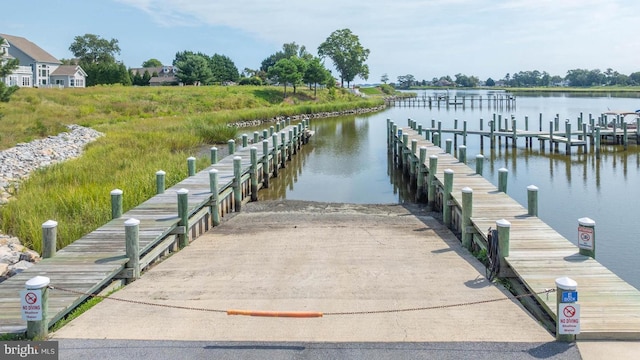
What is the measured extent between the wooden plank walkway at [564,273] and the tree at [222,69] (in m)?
89.3

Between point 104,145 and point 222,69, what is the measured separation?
83.4 meters

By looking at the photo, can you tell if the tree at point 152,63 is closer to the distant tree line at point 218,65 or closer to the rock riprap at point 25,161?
the distant tree line at point 218,65

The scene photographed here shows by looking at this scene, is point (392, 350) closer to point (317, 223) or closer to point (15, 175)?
point (317, 223)

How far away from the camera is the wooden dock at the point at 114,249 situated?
25.6 ft

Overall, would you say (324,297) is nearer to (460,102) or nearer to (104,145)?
(104,145)

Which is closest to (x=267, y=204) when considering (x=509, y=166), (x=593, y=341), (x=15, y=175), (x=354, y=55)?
(x=15, y=175)

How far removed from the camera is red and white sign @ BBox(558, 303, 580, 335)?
22.0 ft

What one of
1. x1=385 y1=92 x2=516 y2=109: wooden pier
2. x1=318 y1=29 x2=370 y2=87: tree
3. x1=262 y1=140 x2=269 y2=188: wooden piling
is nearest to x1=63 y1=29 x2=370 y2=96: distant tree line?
x1=318 y1=29 x2=370 y2=87: tree

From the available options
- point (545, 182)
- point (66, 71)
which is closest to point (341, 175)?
point (545, 182)

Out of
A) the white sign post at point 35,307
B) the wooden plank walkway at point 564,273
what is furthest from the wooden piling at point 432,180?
the white sign post at point 35,307

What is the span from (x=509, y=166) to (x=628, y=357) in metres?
23.5

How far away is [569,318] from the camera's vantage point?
6727 millimetres

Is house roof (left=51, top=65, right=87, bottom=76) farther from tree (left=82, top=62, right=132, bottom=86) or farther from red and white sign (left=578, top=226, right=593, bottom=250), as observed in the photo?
red and white sign (left=578, top=226, right=593, bottom=250)

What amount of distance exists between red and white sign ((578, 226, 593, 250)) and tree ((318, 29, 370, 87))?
104959 millimetres
